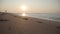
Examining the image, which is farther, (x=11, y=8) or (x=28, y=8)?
(x=28, y=8)

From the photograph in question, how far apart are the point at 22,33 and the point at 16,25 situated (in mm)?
97

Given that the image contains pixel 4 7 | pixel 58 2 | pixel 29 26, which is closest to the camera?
pixel 29 26

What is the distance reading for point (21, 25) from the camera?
73cm

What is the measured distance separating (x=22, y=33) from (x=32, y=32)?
0.07 m

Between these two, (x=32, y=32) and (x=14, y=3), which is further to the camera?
(x=14, y=3)

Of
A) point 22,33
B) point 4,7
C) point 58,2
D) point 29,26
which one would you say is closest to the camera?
point 22,33

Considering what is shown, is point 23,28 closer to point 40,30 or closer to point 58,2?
point 40,30

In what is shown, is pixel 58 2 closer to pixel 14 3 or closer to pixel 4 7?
pixel 14 3

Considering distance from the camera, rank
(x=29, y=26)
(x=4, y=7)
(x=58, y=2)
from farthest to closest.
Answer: (x=58, y=2)
(x=4, y=7)
(x=29, y=26)

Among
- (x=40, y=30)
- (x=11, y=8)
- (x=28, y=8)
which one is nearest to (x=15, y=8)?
(x=11, y=8)

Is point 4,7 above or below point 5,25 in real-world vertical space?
above

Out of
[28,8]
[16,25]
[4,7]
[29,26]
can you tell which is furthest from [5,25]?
[28,8]

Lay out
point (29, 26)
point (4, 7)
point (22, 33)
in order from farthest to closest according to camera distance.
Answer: point (4, 7) → point (29, 26) → point (22, 33)

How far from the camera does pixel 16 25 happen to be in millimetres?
718
